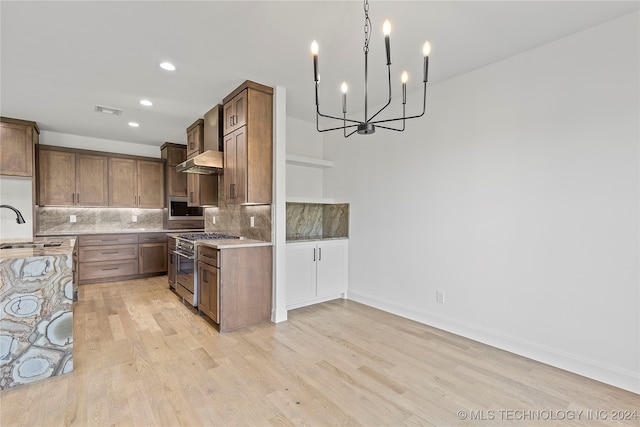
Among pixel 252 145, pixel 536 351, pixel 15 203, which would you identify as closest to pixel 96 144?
pixel 15 203

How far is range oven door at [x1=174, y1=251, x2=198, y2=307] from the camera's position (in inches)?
148

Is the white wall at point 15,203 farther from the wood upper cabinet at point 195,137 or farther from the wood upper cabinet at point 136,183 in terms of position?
the wood upper cabinet at point 195,137

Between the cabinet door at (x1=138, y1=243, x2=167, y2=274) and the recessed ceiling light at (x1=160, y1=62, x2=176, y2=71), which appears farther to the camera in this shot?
the cabinet door at (x1=138, y1=243, x2=167, y2=274)

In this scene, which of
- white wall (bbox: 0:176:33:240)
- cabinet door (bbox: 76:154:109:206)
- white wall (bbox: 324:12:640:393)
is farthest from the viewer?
cabinet door (bbox: 76:154:109:206)

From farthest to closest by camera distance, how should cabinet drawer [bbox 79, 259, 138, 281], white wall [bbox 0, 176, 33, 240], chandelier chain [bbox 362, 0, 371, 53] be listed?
cabinet drawer [bbox 79, 259, 138, 281] → white wall [bbox 0, 176, 33, 240] → chandelier chain [bbox 362, 0, 371, 53]

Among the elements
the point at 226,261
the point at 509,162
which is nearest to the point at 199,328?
the point at 226,261

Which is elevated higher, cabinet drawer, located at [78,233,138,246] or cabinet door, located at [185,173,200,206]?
cabinet door, located at [185,173,200,206]

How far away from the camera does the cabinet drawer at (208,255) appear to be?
322 cm

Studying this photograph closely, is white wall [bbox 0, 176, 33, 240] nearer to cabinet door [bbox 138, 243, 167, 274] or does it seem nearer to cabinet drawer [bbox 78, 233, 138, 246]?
cabinet drawer [bbox 78, 233, 138, 246]

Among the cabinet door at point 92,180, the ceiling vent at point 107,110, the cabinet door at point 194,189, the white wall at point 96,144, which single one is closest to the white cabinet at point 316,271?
the cabinet door at point 194,189

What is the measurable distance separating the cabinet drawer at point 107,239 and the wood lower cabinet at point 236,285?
2.69 m

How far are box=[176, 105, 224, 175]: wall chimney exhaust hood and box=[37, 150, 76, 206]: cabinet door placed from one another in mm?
2581

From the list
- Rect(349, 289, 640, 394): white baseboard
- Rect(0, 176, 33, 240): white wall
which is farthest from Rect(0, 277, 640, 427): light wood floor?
Rect(0, 176, 33, 240): white wall

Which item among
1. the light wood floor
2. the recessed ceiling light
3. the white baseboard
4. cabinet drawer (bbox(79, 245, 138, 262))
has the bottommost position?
the light wood floor
